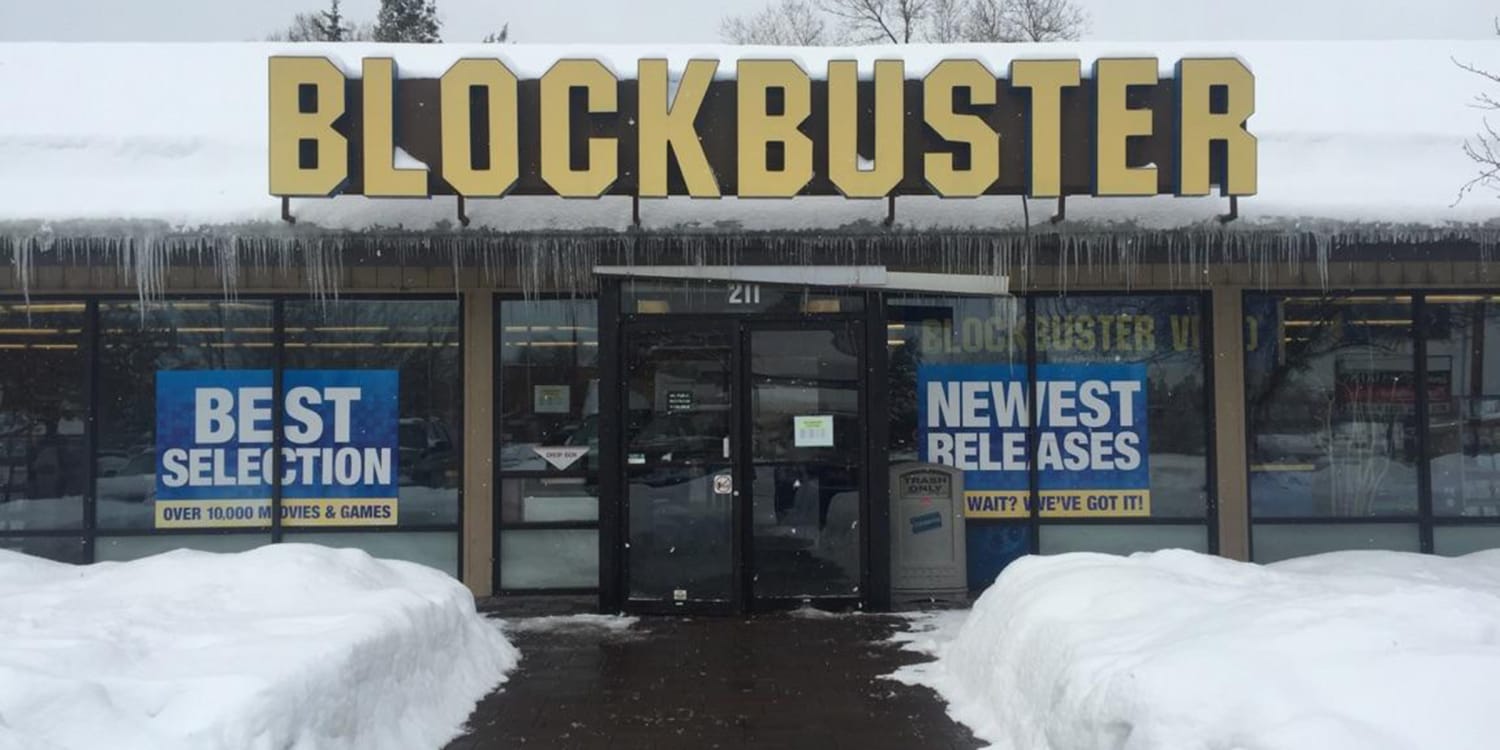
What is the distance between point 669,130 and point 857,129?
141 centimetres

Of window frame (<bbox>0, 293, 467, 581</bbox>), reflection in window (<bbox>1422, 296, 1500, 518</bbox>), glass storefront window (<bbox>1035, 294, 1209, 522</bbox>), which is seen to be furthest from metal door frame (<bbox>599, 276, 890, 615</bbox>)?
reflection in window (<bbox>1422, 296, 1500, 518</bbox>)

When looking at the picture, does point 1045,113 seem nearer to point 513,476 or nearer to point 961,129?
point 961,129

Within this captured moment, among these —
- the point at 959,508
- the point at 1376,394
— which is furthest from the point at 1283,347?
the point at 959,508

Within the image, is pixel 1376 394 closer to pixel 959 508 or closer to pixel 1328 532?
pixel 1328 532

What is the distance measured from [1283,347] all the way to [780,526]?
4.51 m

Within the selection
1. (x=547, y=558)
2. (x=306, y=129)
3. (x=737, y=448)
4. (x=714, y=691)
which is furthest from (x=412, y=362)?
(x=714, y=691)

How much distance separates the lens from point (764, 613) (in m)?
10.1

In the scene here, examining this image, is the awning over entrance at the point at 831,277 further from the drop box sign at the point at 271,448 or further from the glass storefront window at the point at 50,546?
the glass storefront window at the point at 50,546

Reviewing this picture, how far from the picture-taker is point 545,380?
10.7 m

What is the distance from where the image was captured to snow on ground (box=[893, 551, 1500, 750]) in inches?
181

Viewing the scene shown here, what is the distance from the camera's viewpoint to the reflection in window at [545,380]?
34.9 ft

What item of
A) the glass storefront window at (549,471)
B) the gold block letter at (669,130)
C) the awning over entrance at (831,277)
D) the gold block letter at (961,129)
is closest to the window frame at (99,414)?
the glass storefront window at (549,471)

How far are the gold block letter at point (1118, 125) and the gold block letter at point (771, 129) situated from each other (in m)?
2.16

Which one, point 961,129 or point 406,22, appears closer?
point 961,129
